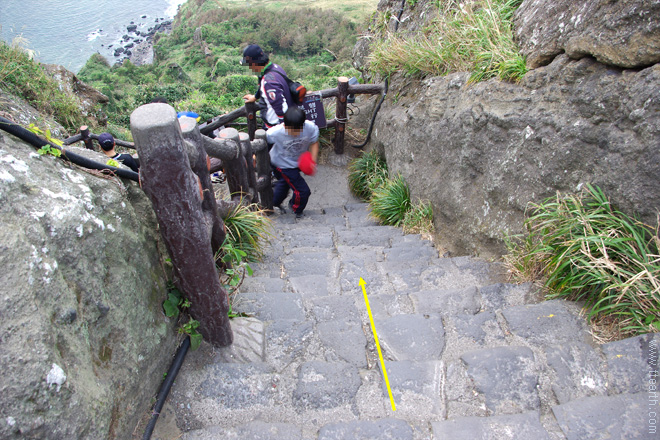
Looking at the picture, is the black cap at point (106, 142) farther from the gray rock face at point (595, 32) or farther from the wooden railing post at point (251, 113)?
the gray rock face at point (595, 32)

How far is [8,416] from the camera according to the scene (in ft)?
3.43

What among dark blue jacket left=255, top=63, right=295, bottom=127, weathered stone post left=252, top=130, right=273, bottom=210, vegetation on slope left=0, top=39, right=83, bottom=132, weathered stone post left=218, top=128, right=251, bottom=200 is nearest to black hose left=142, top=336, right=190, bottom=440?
weathered stone post left=218, top=128, right=251, bottom=200

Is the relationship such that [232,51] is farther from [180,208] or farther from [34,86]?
[180,208]

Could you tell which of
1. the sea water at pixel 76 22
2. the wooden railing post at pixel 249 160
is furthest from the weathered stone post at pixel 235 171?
the sea water at pixel 76 22

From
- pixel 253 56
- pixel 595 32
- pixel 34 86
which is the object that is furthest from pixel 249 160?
pixel 34 86

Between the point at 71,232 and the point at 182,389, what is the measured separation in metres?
0.93

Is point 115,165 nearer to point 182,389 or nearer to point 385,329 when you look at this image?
point 182,389

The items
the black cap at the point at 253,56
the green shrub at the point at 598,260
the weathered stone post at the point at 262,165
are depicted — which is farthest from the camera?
the black cap at the point at 253,56

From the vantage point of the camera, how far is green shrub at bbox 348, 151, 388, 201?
5.82 m

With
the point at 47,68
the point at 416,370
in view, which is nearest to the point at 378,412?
the point at 416,370

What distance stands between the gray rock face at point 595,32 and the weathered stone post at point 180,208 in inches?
106

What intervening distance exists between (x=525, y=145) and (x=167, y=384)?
297cm

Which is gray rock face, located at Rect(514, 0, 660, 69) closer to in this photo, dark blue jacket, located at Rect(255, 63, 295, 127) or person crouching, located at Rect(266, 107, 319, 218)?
person crouching, located at Rect(266, 107, 319, 218)

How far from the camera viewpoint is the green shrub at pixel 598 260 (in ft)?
6.57
